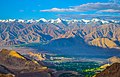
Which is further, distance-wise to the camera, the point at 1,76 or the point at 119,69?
the point at 1,76

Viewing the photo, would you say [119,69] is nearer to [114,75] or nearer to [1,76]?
[114,75]

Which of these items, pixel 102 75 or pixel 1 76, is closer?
pixel 102 75

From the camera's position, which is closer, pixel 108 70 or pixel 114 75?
pixel 114 75

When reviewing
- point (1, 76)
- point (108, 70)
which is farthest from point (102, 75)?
point (1, 76)

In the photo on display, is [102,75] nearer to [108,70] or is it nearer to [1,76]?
[108,70]

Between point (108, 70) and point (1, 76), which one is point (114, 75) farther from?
point (1, 76)

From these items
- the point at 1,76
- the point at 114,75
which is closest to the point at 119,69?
the point at 114,75
